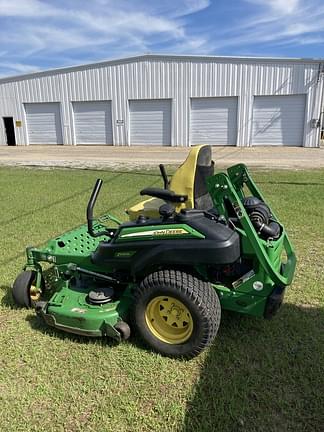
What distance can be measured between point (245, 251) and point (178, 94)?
19320mm

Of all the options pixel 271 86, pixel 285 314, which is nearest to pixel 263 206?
pixel 285 314

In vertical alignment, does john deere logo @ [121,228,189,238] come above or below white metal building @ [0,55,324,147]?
below

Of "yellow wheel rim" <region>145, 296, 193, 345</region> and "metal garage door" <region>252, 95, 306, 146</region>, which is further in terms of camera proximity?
"metal garage door" <region>252, 95, 306, 146</region>

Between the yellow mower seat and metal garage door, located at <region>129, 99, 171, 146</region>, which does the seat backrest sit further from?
metal garage door, located at <region>129, 99, 171, 146</region>

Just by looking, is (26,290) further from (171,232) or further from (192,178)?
(192,178)

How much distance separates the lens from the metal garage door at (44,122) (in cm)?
2327

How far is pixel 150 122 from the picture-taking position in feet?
70.5

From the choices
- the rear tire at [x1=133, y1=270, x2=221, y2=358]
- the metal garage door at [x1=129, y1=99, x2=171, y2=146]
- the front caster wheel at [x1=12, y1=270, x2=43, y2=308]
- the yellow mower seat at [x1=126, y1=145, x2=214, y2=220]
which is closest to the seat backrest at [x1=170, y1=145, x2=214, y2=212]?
the yellow mower seat at [x1=126, y1=145, x2=214, y2=220]

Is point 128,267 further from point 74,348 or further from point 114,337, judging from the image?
point 74,348

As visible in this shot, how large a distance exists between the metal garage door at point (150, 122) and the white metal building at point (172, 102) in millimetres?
55

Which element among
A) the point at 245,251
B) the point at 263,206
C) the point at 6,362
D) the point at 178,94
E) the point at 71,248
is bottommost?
the point at 6,362

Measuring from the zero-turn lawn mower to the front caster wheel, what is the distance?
38 cm

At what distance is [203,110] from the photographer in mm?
20578

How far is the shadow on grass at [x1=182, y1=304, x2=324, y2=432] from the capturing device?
2.06 meters
